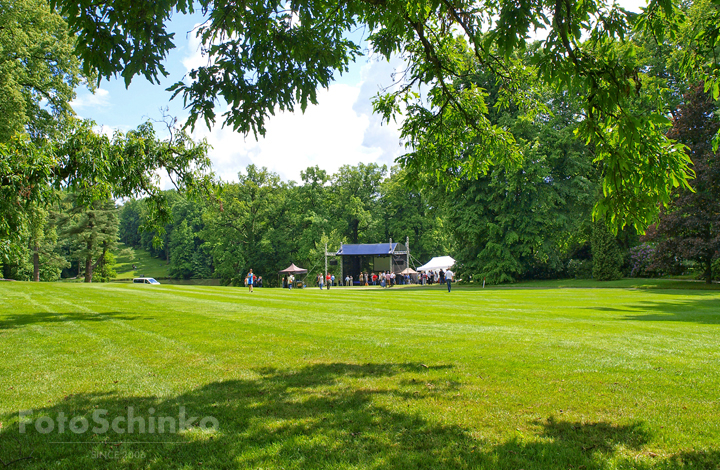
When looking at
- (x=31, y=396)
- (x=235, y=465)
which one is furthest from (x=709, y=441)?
(x=31, y=396)

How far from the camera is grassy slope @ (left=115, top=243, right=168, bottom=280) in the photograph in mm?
101625

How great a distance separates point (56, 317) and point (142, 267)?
364ft

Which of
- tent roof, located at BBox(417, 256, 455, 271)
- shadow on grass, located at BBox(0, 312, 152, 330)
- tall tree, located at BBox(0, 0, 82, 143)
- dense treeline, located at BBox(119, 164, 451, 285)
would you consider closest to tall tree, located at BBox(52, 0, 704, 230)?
shadow on grass, located at BBox(0, 312, 152, 330)

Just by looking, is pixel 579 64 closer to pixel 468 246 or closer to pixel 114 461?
pixel 114 461

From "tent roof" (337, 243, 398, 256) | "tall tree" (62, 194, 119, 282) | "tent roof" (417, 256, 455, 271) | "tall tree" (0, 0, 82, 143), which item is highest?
"tall tree" (0, 0, 82, 143)

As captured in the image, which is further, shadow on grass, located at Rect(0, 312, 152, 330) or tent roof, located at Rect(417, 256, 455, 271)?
tent roof, located at Rect(417, 256, 455, 271)

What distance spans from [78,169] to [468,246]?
1405 inches

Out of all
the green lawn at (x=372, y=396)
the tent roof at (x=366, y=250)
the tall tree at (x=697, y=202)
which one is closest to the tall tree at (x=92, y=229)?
the tent roof at (x=366, y=250)

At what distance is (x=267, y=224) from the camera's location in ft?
221

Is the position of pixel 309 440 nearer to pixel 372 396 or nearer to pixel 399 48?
pixel 372 396

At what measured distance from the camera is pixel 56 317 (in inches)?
477

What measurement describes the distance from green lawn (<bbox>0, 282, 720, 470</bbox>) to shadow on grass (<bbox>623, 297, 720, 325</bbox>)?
8.15 feet

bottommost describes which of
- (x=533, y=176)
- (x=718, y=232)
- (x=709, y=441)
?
(x=709, y=441)

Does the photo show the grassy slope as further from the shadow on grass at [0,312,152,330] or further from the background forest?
the shadow on grass at [0,312,152,330]
